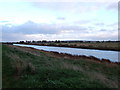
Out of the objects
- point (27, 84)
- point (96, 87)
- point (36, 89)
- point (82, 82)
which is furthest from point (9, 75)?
point (96, 87)

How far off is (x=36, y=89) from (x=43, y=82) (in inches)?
31.7

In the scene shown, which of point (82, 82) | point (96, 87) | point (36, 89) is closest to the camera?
point (36, 89)

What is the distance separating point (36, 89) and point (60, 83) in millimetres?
1174

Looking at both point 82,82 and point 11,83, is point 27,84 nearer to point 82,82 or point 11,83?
point 11,83

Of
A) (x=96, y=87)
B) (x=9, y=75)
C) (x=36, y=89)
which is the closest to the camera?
(x=36, y=89)

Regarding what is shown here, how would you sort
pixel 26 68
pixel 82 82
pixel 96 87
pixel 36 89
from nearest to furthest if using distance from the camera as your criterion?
pixel 36 89, pixel 96 87, pixel 82 82, pixel 26 68

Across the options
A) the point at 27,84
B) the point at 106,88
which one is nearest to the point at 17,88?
the point at 27,84

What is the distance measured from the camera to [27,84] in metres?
Result: 7.05

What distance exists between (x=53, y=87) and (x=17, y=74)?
306 cm

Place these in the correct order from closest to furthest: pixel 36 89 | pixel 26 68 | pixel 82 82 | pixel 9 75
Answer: pixel 36 89 < pixel 82 82 < pixel 9 75 < pixel 26 68

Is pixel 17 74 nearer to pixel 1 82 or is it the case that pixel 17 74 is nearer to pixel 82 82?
pixel 1 82

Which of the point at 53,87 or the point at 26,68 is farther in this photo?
the point at 26,68

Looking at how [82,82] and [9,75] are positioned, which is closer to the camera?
[82,82]

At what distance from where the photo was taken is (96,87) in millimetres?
7012
